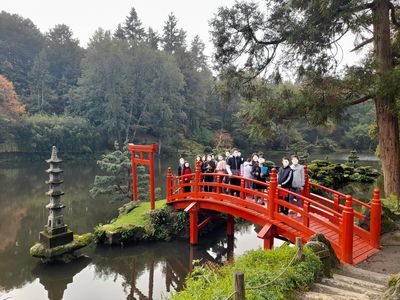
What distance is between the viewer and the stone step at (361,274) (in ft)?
16.3

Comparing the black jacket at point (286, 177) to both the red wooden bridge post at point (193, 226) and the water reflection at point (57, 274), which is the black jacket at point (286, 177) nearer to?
the red wooden bridge post at point (193, 226)

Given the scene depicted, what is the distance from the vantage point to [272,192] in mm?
7703

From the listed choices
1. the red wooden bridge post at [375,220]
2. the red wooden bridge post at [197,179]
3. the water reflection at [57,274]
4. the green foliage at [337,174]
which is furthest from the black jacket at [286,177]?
the green foliage at [337,174]

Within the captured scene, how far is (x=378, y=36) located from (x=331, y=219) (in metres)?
4.80

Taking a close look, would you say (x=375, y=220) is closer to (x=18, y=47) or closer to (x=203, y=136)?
(x=203, y=136)

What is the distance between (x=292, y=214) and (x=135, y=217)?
5.31m

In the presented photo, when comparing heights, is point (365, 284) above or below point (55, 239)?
above

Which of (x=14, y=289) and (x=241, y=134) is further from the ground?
(x=241, y=134)

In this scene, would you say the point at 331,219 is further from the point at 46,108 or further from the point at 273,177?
the point at 46,108

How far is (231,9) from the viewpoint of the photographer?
10.1m

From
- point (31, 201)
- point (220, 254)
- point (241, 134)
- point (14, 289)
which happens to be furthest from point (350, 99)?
point (241, 134)

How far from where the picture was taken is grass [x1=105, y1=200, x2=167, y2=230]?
11111mm

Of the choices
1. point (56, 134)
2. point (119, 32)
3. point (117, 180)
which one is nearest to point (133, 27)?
point (119, 32)

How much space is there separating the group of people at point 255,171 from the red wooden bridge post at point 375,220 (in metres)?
1.50
